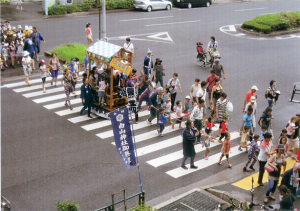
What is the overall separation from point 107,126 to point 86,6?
73.3ft

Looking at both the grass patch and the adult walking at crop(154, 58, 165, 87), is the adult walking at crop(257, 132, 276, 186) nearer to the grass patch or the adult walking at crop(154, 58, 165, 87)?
the adult walking at crop(154, 58, 165, 87)

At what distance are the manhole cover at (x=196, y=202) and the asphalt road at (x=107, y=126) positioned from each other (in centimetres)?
100

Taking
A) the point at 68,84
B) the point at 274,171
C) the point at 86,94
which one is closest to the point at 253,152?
the point at 274,171

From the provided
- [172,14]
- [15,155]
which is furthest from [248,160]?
[172,14]

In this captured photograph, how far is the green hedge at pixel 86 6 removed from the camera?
3500 centimetres

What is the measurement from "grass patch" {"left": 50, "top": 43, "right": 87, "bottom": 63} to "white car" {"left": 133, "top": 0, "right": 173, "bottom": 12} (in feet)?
44.7

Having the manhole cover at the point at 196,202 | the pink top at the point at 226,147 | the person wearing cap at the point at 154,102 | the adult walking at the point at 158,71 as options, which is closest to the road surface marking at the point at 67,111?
the person wearing cap at the point at 154,102

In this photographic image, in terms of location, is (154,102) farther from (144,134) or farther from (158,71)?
(158,71)

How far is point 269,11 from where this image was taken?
42.1m

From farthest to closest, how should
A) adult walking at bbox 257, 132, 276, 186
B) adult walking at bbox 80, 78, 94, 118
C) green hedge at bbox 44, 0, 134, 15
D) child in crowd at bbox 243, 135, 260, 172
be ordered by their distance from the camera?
green hedge at bbox 44, 0, 134, 15 → adult walking at bbox 80, 78, 94, 118 → child in crowd at bbox 243, 135, 260, 172 → adult walking at bbox 257, 132, 276, 186

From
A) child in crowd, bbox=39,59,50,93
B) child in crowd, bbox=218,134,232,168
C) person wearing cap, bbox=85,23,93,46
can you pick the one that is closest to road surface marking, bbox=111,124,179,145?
child in crowd, bbox=218,134,232,168

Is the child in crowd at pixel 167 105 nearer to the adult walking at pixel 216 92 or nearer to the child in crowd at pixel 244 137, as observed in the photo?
the adult walking at pixel 216 92

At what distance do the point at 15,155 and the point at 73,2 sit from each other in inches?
980

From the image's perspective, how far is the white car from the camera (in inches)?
1499
